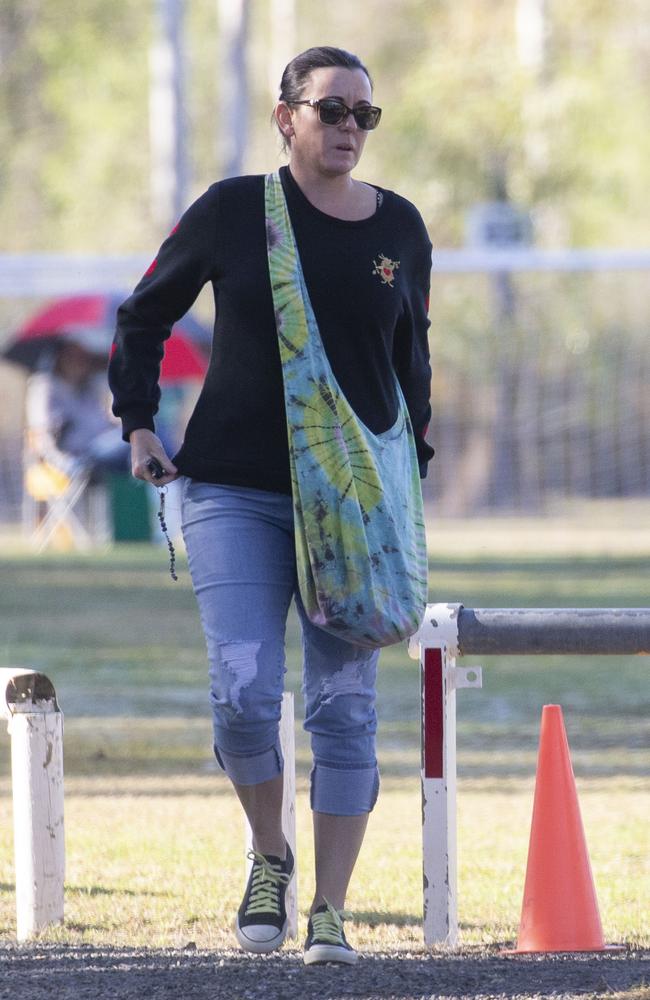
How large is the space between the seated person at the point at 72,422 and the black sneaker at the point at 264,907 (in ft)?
64.5

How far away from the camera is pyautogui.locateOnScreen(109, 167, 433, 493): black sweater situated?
4.49 m

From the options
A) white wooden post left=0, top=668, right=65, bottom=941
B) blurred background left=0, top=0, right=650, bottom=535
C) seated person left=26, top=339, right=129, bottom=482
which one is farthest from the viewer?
blurred background left=0, top=0, right=650, bottom=535

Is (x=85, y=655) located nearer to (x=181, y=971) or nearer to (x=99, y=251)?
(x=181, y=971)

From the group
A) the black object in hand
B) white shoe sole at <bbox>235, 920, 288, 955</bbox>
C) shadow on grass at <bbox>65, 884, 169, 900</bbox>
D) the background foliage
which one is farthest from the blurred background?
white shoe sole at <bbox>235, 920, 288, 955</bbox>

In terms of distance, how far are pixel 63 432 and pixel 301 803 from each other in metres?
18.0

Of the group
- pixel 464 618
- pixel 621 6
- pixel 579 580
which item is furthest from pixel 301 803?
pixel 621 6

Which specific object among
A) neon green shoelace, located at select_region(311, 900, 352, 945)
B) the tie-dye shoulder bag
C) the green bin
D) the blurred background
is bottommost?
neon green shoelace, located at select_region(311, 900, 352, 945)

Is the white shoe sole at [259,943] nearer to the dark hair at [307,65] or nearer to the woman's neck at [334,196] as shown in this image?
the woman's neck at [334,196]

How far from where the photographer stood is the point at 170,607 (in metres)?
16.0

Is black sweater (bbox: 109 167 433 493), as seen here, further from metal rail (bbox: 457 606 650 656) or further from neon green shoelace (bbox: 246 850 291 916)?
neon green shoelace (bbox: 246 850 291 916)

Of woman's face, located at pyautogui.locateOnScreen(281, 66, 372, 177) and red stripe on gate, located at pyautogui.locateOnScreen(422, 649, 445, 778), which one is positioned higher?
woman's face, located at pyautogui.locateOnScreen(281, 66, 372, 177)

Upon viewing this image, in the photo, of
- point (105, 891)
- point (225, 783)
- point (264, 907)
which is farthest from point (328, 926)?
point (225, 783)

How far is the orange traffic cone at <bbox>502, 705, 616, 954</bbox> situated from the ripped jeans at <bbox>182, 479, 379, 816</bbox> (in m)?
0.55

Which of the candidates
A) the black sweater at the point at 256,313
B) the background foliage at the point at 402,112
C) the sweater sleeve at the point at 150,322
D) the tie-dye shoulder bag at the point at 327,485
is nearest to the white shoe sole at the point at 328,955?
the tie-dye shoulder bag at the point at 327,485
